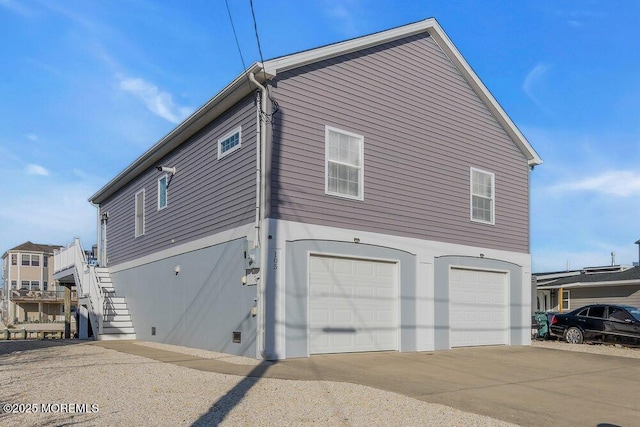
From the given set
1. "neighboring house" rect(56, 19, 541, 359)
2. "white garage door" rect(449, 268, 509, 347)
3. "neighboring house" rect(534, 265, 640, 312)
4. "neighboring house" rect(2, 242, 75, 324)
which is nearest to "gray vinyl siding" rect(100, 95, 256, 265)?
"neighboring house" rect(56, 19, 541, 359)

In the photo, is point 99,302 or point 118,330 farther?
point 99,302

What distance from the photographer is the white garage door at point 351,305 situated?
1224cm

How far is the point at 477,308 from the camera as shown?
15992 mm

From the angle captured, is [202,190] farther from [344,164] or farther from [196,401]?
[196,401]

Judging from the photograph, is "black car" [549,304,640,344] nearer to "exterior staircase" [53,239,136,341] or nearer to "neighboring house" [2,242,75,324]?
"exterior staircase" [53,239,136,341]

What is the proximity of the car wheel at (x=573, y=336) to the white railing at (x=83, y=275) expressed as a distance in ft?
50.4

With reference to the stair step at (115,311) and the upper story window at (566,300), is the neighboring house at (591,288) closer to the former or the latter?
the upper story window at (566,300)

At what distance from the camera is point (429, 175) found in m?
15.1

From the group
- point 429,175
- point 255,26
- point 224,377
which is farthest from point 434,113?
point 224,377

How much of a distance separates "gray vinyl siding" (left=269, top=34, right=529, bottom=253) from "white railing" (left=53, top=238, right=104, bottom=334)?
10561 millimetres

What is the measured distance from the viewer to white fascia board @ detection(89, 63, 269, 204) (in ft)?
40.3

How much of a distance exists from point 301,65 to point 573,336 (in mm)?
12817

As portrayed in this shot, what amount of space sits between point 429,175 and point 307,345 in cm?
589

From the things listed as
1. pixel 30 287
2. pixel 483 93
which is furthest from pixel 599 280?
pixel 30 287
